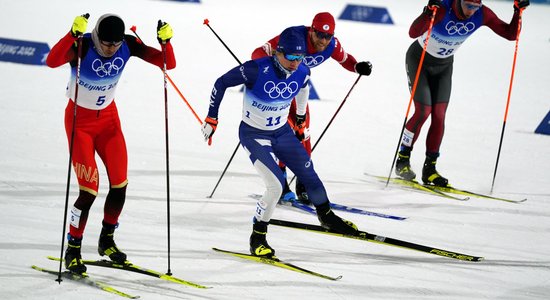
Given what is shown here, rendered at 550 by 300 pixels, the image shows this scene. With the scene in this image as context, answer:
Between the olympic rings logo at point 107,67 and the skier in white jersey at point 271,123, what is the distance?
79 cm

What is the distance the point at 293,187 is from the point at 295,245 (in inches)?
82.2

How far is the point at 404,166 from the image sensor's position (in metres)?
9.09

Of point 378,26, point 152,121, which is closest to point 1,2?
point 378,26

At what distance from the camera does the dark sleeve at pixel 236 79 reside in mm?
6320

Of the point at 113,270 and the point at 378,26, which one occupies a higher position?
the point at 378,26

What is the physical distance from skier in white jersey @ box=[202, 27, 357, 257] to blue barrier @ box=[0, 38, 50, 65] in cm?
799

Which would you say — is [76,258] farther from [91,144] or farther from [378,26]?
[378,26]

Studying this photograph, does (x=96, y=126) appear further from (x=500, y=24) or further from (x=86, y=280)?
(x=500, y=24)

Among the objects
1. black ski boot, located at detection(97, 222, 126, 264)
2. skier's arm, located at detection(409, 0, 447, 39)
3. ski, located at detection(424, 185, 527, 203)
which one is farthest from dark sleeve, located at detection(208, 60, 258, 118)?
ski, located at detection(424, 185, 527, 203)

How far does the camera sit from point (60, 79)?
12.9m

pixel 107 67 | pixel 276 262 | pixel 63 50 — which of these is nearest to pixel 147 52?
pixel 107 67

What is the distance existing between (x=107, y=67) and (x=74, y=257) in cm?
114

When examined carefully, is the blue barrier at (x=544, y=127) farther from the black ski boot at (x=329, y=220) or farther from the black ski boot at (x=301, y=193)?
the black ski boot at (x=329, y=220)

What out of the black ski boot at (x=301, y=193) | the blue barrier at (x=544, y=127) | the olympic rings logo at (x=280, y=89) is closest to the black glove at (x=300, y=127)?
the black ski boot at (x=301, y=193)
